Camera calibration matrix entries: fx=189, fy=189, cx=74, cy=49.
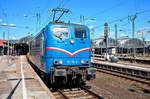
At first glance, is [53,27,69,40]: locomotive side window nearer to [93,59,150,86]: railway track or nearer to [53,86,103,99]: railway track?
[53,86,103,99]: railway track

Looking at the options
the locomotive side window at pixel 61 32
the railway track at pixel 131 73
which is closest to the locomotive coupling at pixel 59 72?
the locomotive side window at pixel 61 32

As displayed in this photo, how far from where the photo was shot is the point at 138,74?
15602 millimetres

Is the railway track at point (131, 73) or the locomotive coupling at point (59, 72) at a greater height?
the locomotive coupling at point (59, 72)

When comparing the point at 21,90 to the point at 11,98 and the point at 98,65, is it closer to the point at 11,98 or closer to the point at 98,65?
the point at 11,98

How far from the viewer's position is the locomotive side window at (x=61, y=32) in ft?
31.1

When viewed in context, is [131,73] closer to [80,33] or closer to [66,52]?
[80,33]

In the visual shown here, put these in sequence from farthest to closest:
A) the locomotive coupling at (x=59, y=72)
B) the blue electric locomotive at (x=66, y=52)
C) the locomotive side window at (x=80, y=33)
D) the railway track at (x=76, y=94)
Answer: the locomotive side window at (x=80, y=33) → the blue electric locomotive at (x=66, y=52) → the locomotive coupling at (x=59, y=72) → the railway track at (x=76, y=94)

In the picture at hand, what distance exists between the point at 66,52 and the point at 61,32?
1.05 m

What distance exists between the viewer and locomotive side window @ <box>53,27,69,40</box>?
9.47 metres

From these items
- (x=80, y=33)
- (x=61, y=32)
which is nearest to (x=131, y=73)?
(x=80, y=33)

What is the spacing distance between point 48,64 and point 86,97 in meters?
2.42

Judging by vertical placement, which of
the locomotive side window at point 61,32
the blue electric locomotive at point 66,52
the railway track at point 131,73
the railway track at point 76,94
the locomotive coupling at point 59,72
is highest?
the locomotive side window at point 61,32

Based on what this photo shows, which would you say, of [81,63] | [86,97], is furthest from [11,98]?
[81,63]

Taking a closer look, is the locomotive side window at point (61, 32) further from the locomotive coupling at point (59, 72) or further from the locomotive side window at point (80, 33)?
the locomotive coupling at point (59, 72)
